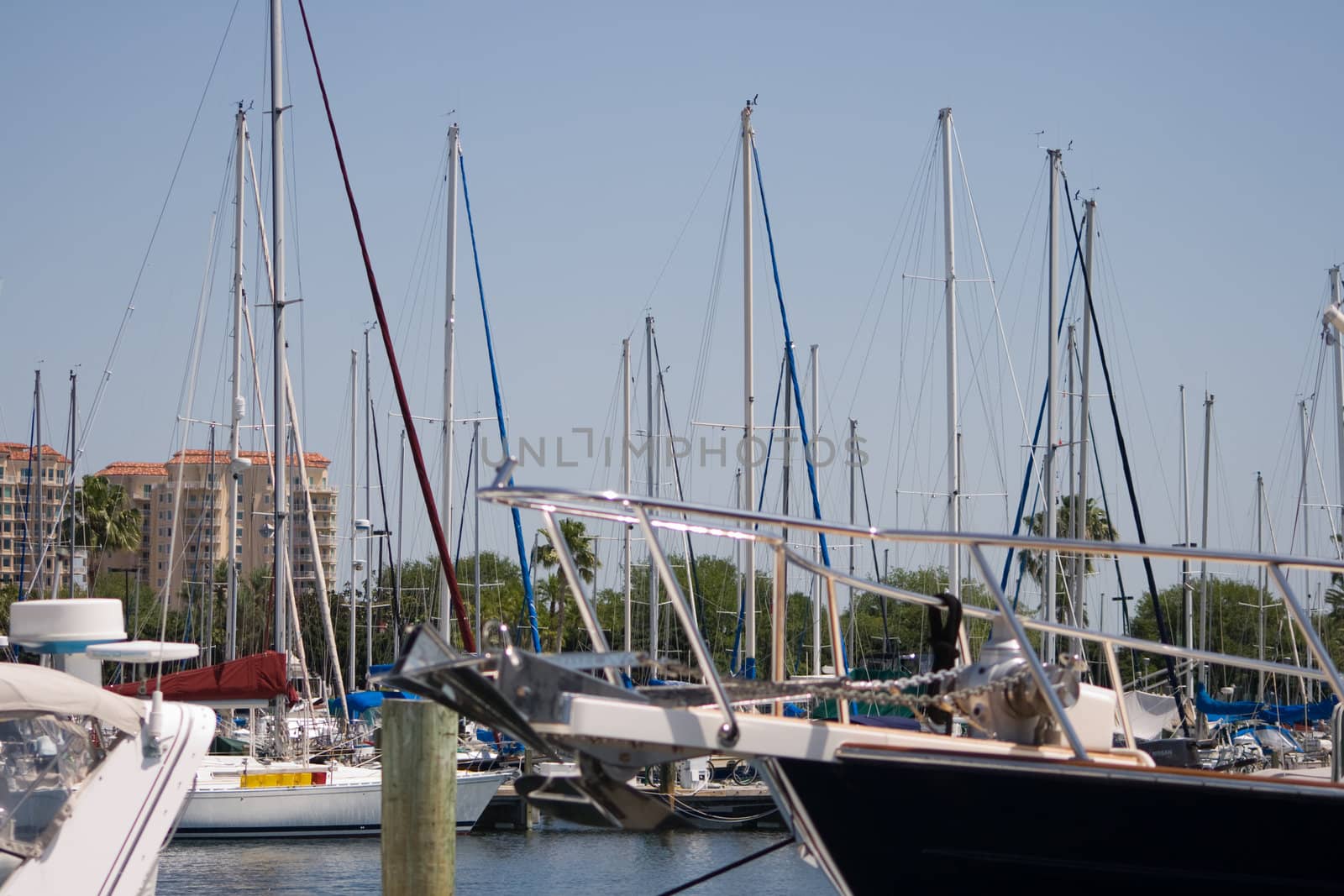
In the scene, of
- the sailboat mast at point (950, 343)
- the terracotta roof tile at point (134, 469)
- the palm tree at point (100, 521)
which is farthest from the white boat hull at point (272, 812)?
the terracotta roof tile at point (134, 469)

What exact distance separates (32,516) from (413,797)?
34806mm

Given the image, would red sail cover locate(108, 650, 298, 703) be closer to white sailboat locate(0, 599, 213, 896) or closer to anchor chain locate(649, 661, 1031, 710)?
white sailboat locate(0, 599, 213, 896)

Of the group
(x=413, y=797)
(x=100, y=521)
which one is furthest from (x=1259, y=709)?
(x=100, y=521)

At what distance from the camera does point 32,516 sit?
1682 inches

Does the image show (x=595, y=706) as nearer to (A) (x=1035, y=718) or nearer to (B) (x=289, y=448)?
(A) (x=1035, y=718)

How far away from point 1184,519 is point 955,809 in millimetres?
35948

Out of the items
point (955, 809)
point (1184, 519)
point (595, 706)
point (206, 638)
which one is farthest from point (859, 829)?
point (1184, 519)

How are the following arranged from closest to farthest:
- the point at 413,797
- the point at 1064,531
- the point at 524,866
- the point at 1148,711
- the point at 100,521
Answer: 1. the point at 413,797
2. the point at 1148,711
3. the point at 524,866
4. the point at 1064,531
5. the point at 100,521

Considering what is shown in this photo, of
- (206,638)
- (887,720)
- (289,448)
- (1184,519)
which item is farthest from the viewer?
(1184,519)

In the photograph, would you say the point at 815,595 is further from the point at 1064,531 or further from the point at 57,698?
the point at 57,698

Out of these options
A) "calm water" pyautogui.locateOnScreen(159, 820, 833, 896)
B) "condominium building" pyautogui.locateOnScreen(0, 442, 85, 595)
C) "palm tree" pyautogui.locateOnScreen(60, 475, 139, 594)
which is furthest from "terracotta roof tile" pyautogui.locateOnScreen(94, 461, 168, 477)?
"calm water" pyautogui.locateOnScreen(159, 820, 833, 896)

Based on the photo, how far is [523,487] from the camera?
7.23 meters

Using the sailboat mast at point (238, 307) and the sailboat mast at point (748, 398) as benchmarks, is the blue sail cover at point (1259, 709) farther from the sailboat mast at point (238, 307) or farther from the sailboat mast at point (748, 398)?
the sailboat mast at point (238, 307)

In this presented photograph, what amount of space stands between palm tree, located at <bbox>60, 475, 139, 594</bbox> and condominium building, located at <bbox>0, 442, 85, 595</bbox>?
4.93 feet
